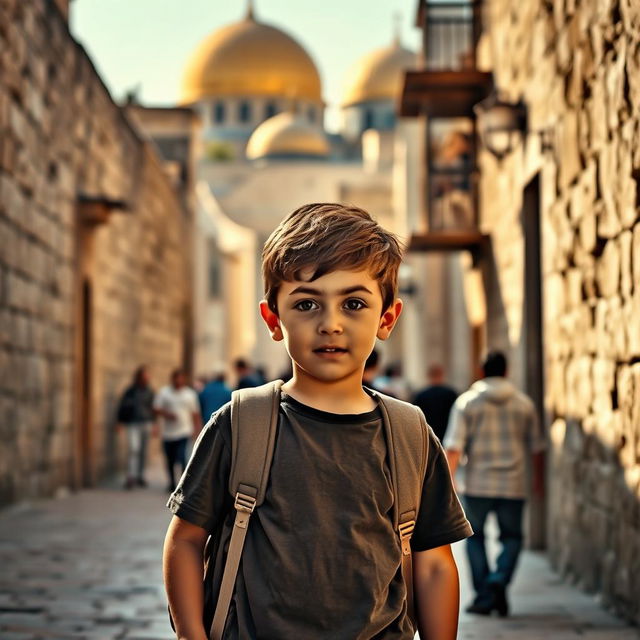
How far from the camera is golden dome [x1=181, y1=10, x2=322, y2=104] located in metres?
73.1

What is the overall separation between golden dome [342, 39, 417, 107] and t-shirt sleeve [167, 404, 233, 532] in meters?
71.4

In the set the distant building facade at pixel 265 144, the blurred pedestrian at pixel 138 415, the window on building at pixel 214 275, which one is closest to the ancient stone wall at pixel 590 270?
the blurred pedestrian at pixel 138 415

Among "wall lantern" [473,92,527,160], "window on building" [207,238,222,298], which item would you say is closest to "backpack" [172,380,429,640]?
"wall lantern" [473,92,527,160]

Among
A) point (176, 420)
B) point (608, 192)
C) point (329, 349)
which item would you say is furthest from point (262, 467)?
point (176, 420)

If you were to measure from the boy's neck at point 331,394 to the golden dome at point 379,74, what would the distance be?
71.3 metres

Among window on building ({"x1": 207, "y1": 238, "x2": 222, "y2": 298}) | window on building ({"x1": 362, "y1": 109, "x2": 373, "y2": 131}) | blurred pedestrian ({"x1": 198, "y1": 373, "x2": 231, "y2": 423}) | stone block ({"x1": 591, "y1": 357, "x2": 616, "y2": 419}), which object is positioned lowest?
blurred pedestrian ({"x1": 198, "y1": 373, "x2": 231, "y2": 423})

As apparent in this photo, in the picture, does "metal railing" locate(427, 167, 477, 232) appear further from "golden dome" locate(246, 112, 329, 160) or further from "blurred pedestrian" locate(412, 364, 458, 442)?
"golden dome" locate(246, 112, 329, 160)

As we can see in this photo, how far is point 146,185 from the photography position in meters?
17.8

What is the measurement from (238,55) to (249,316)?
27284mm

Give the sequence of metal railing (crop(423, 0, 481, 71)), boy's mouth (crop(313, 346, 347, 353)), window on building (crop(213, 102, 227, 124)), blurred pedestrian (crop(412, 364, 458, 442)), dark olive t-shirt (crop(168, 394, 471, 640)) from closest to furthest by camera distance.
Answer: dark olive t-shirt (crop(168, 394, 471, 640)) → boy's mouth (crop(313, 346, 347, 353)) → blurred pedestrian (crop(412, 364, 458, 442)) → metal railing (crop(423, 0, 481, 71)) → window on building (crop(213, 102, 227, 124))

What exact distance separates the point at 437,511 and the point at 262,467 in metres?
0.38

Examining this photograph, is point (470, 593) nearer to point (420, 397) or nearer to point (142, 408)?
point (420, 397)

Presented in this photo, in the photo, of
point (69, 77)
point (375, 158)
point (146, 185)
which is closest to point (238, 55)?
point (375, 158)

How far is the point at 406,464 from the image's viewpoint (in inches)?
94.3
